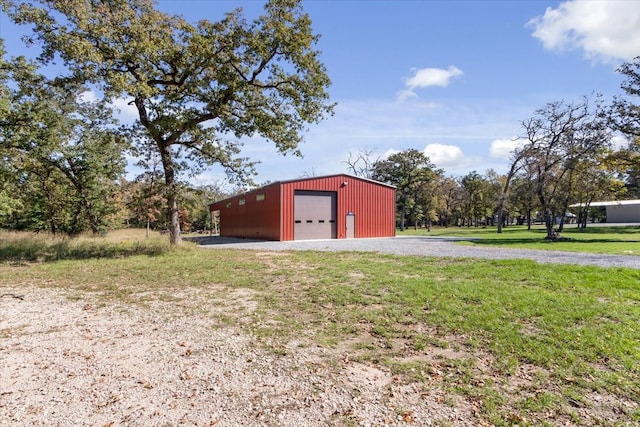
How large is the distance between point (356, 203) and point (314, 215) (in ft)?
11.4

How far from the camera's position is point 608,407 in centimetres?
298

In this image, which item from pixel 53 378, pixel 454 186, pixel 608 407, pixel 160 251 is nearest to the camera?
pixel 608 407

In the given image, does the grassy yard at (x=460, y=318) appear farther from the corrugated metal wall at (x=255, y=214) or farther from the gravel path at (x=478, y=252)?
the corrugated metal wall at (x=255, y=214)

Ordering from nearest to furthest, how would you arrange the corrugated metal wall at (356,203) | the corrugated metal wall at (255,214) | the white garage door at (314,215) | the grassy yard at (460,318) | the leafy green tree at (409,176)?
the grassy yard at (460,318) < the corrugated metal wall at (356,203) < the white garage door at (314,215) < the corrugated metal wall at (255,214) < the leafy green tree at (409,176)

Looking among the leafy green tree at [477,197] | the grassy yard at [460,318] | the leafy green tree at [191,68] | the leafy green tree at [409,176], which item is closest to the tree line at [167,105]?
the leafy green tree at [191,68]

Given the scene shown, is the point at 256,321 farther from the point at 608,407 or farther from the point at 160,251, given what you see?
the point at 160,251

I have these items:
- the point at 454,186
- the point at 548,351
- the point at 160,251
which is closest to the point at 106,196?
the point at 160,251

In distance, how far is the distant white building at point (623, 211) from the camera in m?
52.3

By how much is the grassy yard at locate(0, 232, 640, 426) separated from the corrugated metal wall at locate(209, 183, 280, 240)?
43.5 feet

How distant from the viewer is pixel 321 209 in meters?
24.6

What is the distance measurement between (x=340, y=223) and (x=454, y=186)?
131 ft

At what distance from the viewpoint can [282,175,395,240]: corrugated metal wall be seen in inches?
921

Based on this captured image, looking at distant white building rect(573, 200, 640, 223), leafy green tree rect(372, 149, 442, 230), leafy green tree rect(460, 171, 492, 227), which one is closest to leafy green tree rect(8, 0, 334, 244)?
leafy green tree rect(372, 149, 442, 230)

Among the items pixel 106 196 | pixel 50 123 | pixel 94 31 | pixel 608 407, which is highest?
pixel 94 31
